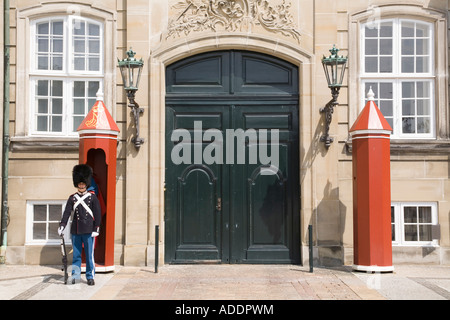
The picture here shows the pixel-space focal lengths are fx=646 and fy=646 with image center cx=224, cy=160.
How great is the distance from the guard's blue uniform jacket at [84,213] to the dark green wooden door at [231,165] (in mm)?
2159

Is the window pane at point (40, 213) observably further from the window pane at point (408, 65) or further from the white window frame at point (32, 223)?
the window pane at point (408, 65)

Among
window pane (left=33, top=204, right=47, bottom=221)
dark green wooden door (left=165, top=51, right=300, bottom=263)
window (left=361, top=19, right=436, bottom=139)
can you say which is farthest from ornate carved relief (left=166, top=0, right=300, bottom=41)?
window pane (left=33, top=204, right=47, bottom=221)

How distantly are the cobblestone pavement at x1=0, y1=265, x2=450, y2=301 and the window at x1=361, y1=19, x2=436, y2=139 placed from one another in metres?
2.65

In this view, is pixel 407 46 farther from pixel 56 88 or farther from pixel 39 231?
pixel 39 231

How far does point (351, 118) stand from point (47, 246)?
5.79 m

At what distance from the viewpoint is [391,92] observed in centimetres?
1159

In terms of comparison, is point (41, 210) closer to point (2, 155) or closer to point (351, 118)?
point (2, 155)

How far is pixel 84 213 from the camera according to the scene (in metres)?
9.28

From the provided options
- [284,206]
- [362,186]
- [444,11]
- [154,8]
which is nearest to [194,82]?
[154,8]

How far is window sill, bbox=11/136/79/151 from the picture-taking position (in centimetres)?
1131

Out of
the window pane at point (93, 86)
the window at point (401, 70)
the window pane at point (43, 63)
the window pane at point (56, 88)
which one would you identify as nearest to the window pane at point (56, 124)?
the window pane at point (56, 88)

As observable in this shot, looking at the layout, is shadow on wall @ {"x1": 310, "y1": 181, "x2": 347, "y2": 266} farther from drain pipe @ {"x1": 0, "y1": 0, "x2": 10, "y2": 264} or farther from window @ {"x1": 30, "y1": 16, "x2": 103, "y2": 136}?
drain pipe @ {"x1": 0, "y1": 0, "x2": 10, "y2": 264}

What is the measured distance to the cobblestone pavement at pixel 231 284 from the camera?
8.40 m

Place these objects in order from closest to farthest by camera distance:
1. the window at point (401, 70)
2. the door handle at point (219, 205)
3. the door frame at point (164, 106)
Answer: the door frame at point (164, 106) → the door handle at point (219, 205) → the window at point (401, 70)
